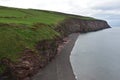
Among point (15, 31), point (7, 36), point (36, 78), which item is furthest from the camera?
point (15, 31)

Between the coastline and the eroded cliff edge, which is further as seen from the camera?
the coastline

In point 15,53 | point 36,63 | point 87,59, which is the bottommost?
point 87,59

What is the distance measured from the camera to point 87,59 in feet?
271

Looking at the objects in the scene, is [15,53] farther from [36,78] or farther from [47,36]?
[47,36]

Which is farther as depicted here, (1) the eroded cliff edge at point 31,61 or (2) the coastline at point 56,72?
(2) the coastline at point 56,72

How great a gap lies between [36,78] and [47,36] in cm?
2195

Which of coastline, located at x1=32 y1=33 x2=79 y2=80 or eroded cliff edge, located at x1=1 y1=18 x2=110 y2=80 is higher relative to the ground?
eroded cliff edge, located at x1=1 y1=18 x2=110 y2=80

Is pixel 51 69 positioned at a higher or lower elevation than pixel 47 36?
lower

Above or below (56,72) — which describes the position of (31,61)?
above

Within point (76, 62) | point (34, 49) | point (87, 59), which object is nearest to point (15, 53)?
point (34, 49)

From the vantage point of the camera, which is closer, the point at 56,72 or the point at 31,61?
the point at 31,61

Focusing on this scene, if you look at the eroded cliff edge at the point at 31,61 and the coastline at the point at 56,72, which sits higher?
the eroded cliff edge at the point at 31,61

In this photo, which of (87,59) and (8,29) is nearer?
(8,29)

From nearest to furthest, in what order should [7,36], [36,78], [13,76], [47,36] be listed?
[13,76] < [36,78] < [7,36] < [47,36]
